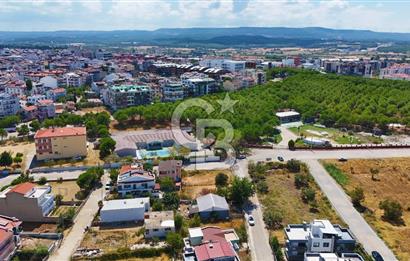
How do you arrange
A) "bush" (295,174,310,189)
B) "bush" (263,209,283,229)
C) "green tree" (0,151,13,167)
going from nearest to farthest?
"bush" (263,209,283,229), "bush" (295,174,310,189), "green tree" (0,151,13,167)

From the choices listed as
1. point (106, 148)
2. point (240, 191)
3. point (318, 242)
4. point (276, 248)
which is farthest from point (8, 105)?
point (318, 242)

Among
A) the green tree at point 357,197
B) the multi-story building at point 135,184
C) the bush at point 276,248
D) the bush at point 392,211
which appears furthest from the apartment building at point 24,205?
the bush at point 392,211

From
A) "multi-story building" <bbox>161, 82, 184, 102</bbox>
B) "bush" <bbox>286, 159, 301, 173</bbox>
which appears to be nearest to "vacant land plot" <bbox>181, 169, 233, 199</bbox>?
"bush" <bbox>286, 159, 301, 173</bbox>

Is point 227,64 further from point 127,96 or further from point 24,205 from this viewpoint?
point 24,205

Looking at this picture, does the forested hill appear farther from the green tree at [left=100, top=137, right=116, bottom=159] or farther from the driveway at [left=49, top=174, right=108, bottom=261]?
the driveway at [left=49, top=174, right=108, bottom=261]

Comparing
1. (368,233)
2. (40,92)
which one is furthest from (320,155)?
(40,92)

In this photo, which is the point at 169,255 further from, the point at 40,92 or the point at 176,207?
the point at 40,92
